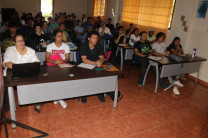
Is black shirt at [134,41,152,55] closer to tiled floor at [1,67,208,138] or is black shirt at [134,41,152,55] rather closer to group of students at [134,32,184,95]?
group of students at [134,32,184,95]

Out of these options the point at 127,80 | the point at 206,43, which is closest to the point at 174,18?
the point at 206,43

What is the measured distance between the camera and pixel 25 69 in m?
2.19

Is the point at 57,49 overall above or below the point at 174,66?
above

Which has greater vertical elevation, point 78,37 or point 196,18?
point 196,18

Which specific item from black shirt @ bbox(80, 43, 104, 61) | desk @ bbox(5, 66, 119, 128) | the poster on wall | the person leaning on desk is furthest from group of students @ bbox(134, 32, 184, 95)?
the person leaning on desk

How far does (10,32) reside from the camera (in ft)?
13.0

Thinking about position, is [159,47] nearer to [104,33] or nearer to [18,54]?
[104,33]

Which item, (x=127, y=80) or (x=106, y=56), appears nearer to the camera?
(x=106, y=56)

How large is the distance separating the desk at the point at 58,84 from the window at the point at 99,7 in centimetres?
773

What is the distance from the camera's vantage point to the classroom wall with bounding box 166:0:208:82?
469 centimetres

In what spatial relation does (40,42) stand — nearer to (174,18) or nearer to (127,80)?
(127,80)

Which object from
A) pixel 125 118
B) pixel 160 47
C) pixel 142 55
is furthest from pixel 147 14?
pixel 125 118

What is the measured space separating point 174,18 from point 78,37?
3912 mm

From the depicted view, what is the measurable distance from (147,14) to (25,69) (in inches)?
230
